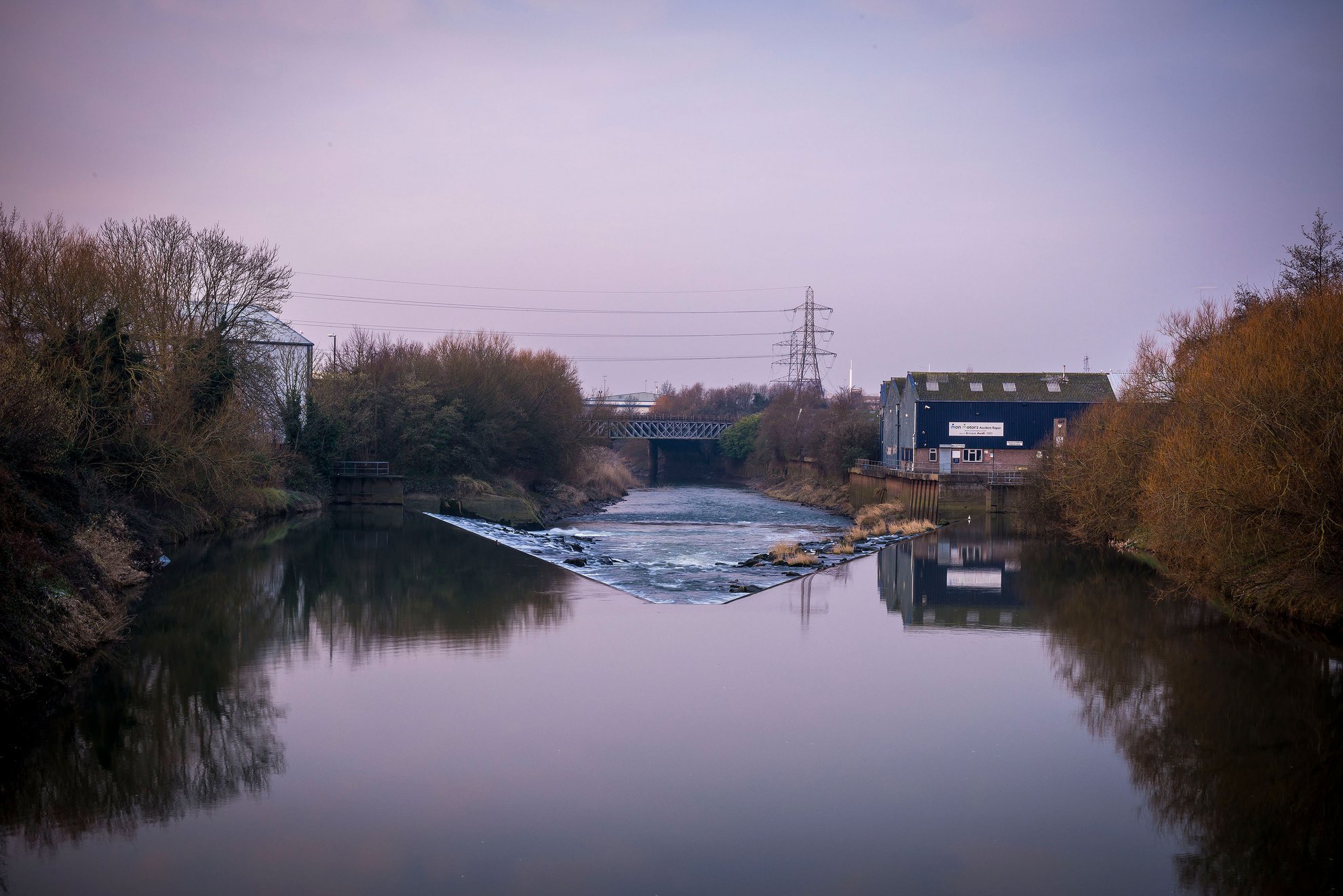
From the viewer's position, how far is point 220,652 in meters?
13.7

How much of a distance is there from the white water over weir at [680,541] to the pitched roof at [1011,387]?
8.85m

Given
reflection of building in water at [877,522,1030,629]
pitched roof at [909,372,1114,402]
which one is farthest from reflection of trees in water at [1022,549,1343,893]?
pitched roof at [909,372,1114,402]

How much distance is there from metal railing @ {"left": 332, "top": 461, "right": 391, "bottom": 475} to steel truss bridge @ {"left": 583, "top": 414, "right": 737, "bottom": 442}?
25845 mm

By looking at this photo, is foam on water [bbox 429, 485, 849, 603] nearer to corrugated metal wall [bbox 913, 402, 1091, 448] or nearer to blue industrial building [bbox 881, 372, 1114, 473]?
blue industrial building [bbox 881, 372, 1114, 473]

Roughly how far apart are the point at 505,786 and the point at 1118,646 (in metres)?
11.0

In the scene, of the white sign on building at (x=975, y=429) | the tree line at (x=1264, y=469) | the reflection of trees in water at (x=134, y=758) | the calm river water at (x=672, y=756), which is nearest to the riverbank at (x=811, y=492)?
the white sign on building at (x=975, y=429)

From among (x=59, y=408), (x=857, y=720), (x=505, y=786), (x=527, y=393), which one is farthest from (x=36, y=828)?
(x=527, y=393)

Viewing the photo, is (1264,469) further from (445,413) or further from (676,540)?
(445,413)

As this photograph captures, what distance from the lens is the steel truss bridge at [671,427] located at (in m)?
68.9

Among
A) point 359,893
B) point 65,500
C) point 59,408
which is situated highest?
point 59,408

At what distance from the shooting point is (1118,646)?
15.5 meters

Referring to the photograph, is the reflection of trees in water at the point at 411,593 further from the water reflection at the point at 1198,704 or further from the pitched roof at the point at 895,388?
the pitched roof at the point at 895,388

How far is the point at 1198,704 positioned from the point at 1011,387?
37209 millimetres

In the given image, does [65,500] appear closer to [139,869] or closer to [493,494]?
[139,869]
